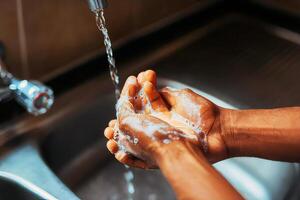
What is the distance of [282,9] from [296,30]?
66 millimetres

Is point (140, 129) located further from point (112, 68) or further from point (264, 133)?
point (112, 68)

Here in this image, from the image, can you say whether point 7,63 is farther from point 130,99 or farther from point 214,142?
point 214,142

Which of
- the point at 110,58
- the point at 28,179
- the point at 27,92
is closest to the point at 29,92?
the point at 27,92

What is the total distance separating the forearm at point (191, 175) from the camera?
1.67 feet

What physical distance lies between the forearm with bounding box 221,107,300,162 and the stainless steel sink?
0.11 m

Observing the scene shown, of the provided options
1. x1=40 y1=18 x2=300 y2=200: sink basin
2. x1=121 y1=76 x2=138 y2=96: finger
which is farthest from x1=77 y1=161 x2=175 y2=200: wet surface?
x1=121 y1=76 x2=138 y2=96: finger

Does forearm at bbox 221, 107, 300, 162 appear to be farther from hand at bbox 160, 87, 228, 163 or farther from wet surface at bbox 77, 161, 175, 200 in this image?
wet surface at bbox 77, 161, 175, 200

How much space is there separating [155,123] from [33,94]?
0.22 meters

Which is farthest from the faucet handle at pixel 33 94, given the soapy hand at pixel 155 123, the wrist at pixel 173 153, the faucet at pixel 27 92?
the wrist at pixel 173 153

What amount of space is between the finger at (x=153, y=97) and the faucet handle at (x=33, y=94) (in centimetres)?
15

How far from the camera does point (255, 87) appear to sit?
2.98ft

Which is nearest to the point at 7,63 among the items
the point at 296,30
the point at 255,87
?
the point at 255,87

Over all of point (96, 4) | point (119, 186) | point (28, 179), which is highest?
point (96, 4)

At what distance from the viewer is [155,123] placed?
0.59 metres
